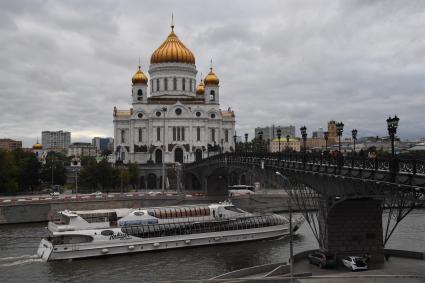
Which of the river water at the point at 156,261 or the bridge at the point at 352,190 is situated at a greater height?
the bridge at the point at 352,190

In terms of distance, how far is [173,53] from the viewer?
391ft

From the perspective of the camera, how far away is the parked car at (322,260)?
123 feet

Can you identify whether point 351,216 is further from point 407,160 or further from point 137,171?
point 137,171

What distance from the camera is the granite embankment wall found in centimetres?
7081

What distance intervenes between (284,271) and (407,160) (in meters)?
13.8

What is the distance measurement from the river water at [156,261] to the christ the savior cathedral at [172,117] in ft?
187

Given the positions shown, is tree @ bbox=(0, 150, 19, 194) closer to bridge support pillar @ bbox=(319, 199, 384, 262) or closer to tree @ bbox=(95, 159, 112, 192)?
tree @ bbox=(95, 159, 112, 192)

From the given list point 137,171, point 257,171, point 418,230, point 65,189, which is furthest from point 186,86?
point 418,230

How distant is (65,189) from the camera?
10525 centimetres

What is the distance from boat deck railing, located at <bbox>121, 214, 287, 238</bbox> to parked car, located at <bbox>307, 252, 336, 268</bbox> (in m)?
17.7

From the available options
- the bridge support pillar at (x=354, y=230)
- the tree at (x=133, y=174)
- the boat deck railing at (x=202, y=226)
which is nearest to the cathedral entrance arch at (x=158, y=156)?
Result: the tree at (x=133, y=174)

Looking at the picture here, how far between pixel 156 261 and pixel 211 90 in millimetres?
75357

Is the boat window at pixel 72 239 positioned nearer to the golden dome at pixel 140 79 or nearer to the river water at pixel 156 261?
the river water at pixel 156 261

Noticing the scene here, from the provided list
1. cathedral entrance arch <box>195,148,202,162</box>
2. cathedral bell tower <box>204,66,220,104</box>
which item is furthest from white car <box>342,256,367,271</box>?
cathedral bell tower <box>204,66,220,104</box>
